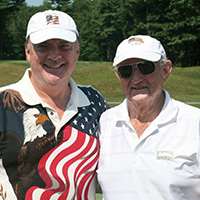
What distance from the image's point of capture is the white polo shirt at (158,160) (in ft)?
9.57

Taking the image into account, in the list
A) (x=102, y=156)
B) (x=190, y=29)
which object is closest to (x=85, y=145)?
(x=102, y=156)

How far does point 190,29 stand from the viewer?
45875 millimetres

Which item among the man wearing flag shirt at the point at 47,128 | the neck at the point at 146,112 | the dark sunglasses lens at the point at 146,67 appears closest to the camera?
the man wearing flag shirt at the point at 47,128

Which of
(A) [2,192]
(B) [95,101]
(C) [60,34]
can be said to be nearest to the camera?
(A) [2,192]

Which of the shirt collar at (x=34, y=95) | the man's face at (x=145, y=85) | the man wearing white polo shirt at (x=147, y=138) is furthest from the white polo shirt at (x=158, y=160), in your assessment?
the shirt collar at (x=34, y=95)

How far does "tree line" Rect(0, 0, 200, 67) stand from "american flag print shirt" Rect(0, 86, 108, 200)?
42202 mm

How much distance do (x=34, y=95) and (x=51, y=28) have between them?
2.04 ft

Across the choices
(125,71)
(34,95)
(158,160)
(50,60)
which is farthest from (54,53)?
(158,160)

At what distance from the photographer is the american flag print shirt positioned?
3004 mm

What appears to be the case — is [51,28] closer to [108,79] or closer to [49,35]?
[49,35]

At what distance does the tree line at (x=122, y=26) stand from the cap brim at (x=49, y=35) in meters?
42.1

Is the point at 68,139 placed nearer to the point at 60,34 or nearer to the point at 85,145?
the point at 85,145

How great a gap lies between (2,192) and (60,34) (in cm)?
145

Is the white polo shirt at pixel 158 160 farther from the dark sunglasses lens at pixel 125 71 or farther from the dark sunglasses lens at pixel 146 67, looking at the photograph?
the dark sunglasses lens at pixel 125 71
